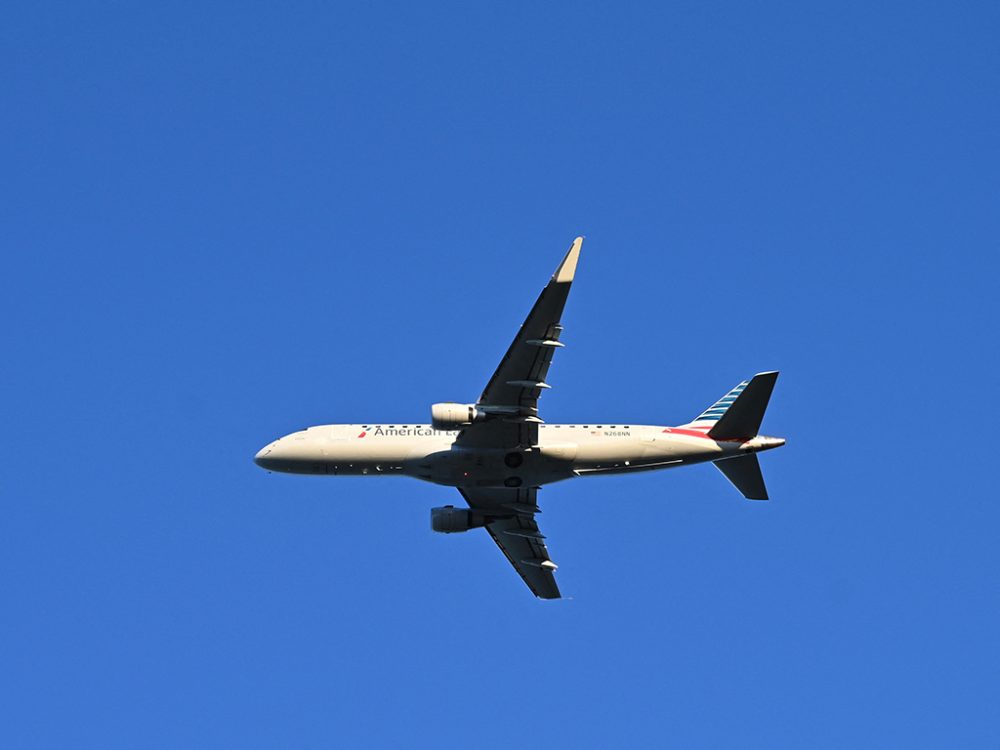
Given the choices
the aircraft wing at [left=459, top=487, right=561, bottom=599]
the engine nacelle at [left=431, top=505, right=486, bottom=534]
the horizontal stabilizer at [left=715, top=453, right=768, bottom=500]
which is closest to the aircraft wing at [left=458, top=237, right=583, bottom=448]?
the aircraft wing at [left=459, top=487, right=561, bottom=599]

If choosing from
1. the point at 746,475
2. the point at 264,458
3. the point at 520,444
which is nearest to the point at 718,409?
the point at 746,475

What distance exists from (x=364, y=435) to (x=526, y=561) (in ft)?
44.6

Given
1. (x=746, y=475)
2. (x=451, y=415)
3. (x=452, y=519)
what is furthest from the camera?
(x=452, y=519)

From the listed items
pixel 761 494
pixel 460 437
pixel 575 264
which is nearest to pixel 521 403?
pixel 460 437

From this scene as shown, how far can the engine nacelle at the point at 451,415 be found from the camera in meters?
68.1

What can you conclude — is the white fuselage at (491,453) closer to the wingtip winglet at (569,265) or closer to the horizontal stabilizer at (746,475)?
the horizontal stabilizer at (746,475)

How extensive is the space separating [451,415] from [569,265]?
10234 mm

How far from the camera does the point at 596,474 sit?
71.2 metres

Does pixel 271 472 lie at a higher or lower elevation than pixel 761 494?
higher

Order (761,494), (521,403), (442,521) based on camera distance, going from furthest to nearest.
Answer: (442,521) → (761,494) → (521,403)

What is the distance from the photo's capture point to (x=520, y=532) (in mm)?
79375

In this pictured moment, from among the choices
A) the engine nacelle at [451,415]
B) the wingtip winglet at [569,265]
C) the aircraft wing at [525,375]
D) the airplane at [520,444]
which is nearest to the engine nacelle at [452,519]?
the airplane at [520,444]

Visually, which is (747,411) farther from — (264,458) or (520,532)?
(264,458)

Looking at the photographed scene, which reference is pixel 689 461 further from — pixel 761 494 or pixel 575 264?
pixel 575 264
